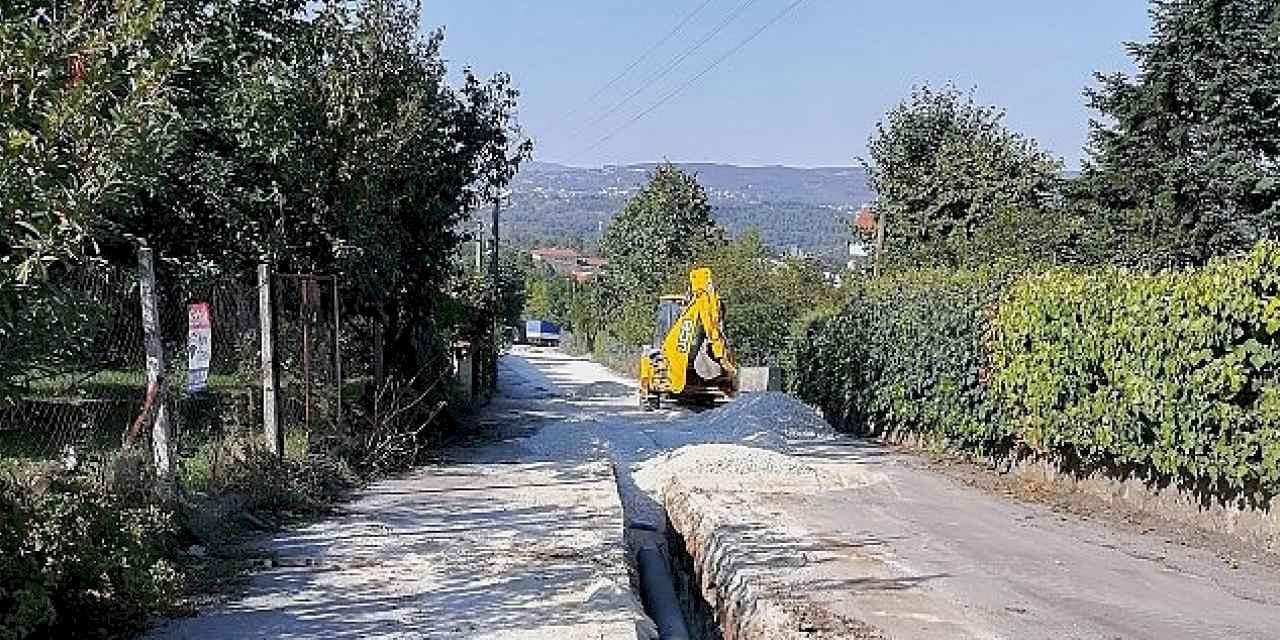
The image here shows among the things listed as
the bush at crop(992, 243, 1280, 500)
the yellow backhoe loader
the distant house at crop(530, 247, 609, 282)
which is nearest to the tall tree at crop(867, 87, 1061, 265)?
the yellow backhoe loader

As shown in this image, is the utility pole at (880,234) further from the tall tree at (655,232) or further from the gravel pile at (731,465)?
the tall tree at (655,232)

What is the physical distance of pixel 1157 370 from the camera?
11969 millimetres

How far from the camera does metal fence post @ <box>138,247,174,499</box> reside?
30.1ft

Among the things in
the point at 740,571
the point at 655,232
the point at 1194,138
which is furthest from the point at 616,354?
the point at 740,571

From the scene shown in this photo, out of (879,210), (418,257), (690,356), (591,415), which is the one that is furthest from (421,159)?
(879,210)

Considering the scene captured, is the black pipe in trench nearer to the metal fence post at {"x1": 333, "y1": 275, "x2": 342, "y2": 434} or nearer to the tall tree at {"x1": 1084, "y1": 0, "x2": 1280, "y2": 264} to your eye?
the metal fence post at {"x1": 333, "y1": 275, "x2": 342, "y2": 434}

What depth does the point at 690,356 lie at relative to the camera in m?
25.9

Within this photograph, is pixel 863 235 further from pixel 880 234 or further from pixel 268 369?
pixel 268 369

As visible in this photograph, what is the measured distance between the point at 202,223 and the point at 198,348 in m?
5.23

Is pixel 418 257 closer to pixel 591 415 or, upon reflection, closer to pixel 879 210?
pixel 591 415

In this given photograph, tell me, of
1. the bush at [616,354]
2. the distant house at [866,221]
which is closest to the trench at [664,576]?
the distant house at [866,221]

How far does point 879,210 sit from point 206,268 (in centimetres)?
2822

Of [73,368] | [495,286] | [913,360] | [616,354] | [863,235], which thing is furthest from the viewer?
[616,354]

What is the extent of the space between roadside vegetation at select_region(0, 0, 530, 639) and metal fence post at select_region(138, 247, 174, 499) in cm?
25
